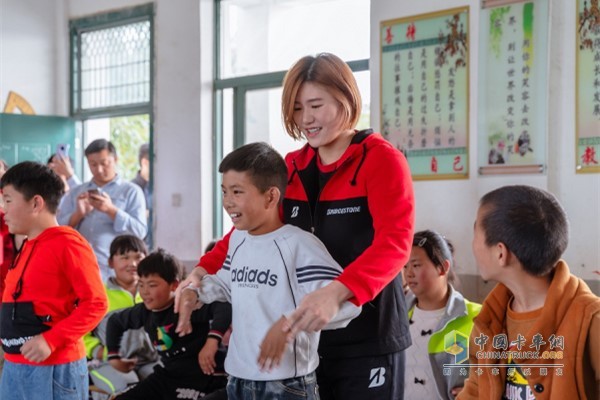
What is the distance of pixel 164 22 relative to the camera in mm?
5086

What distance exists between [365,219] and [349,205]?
4 cm

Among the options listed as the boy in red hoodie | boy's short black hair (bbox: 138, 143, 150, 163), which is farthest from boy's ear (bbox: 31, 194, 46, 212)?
boy's short black hair (bbox: 138, 143, 150, 163)

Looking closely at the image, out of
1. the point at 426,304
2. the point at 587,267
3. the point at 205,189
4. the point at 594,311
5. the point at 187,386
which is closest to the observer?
the point at 594,311

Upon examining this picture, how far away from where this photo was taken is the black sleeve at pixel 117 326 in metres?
3.27

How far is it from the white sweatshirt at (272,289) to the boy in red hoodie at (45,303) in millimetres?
857

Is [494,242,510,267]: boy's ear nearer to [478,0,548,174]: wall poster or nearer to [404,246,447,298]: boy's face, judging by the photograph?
[404,246,447,298]: boy's face

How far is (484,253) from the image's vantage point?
1484 mm

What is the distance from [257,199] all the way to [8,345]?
1.21 m

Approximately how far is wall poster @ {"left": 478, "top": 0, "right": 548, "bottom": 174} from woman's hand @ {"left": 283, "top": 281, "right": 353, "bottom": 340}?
2.38 meters

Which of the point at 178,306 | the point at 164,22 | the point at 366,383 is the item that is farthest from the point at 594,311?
the point at 164,22

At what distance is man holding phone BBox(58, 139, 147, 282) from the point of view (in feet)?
14.6

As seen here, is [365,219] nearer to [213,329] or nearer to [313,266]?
[313,266]

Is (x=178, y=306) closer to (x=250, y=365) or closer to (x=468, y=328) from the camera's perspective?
(x=250, y=365)

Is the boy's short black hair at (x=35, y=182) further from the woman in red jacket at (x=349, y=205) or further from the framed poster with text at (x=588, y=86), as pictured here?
the framed poster with text at (x=588, y=86)
